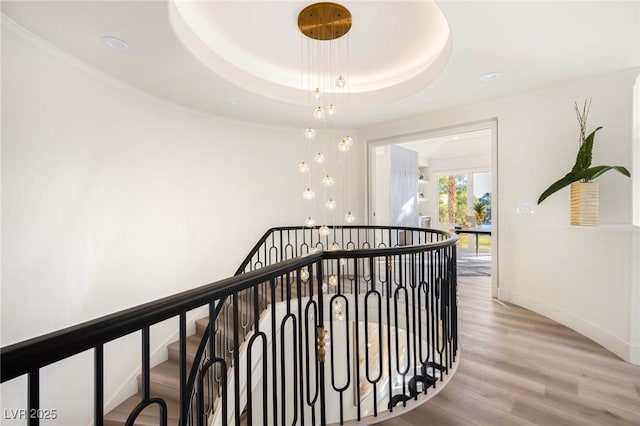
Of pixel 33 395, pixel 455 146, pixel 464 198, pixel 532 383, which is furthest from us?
pixel 464 198

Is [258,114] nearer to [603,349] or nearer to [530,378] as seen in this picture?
[530,378]

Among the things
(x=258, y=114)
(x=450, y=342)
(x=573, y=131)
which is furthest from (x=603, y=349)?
(x=258, y=114)

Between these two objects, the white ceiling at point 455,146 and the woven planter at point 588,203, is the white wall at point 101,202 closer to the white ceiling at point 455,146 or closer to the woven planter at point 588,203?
the woven planter at point 588,203

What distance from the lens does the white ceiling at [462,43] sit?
2139mm

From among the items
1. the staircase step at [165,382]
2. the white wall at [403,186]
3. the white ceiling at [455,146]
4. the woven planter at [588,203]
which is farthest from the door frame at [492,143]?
the staircase step at [165,382]

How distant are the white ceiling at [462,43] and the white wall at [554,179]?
25 cm

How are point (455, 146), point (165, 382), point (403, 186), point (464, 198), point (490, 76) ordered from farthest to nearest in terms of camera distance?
point (464, 198), point (455, 146), point (403, 186), point (165, 382), point (490, 76)

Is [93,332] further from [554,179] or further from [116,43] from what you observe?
[554,179]

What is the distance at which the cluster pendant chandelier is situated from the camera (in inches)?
108

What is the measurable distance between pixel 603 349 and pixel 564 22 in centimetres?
286

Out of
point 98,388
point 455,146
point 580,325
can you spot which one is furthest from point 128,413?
point 455,146

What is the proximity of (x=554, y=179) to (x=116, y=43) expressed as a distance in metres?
4.72

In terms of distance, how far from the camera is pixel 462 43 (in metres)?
2.59

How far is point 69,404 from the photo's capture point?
2.72m
